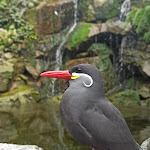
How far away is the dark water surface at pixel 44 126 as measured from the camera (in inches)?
174

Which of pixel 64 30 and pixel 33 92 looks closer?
pixel 33 92

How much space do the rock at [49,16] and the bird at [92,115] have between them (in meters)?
8.62

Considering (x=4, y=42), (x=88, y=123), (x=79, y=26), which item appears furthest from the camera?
(x=79, y=26)

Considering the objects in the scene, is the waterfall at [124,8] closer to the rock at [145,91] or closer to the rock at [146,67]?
the rock at [146,67]

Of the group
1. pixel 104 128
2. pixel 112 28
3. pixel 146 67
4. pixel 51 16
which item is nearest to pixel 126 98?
pixel 146 67

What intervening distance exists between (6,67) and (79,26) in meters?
3.69

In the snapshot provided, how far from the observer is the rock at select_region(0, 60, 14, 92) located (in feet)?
28.9

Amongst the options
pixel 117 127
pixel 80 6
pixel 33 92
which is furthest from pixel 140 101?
pixel 117 127

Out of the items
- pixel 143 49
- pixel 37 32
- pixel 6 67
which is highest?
pixel 37 32

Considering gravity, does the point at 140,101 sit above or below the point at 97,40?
below

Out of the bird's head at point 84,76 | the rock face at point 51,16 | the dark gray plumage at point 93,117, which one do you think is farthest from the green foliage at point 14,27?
the dark gray plumage at point 93,117

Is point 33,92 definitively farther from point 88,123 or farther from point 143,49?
point 88,123

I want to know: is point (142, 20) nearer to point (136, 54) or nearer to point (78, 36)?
point (136, 54)

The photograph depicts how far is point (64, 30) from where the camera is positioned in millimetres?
10648
